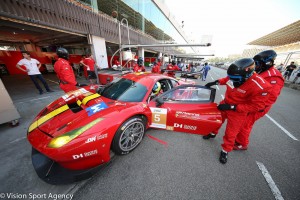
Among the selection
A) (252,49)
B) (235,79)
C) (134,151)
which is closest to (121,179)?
→ (134,151)

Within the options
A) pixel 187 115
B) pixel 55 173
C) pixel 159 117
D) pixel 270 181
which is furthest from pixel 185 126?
pixel 55 173

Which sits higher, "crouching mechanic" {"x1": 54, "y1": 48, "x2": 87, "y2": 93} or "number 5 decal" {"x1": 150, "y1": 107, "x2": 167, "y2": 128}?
"crouching mechanic" {"x1": 54, "y1": 48, "x2": 87, "y2": 93}

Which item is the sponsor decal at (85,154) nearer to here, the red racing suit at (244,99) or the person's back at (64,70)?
the red racing suit at (244,99)

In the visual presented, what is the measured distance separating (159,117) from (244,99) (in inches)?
57.4

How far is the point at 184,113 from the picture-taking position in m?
2.14

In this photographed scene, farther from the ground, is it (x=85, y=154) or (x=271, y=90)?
(x=271, y=90)

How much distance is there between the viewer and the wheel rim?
→ 1892 mm

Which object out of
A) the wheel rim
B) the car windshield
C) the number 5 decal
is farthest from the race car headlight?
the number 5 decal

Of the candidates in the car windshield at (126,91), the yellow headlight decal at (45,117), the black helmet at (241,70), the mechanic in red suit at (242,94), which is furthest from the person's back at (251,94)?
the yellow headlight decal at (45,117)

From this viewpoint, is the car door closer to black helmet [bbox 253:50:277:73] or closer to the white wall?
black helmet [bbox 253:50:277:73]

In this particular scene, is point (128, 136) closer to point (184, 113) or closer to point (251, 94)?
point (184, 113)

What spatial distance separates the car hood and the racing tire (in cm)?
28

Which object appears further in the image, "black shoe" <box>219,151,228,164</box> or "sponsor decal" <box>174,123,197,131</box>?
"sponsor decal" <box>174,123,197,131</box>

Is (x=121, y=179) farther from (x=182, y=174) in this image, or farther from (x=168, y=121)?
(x=168, y=121)
